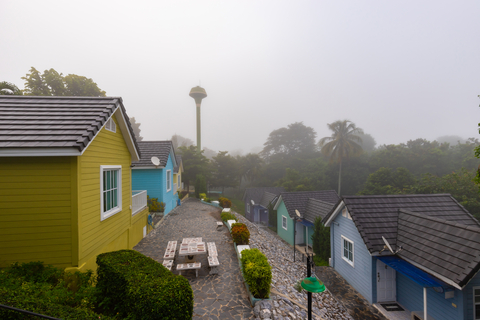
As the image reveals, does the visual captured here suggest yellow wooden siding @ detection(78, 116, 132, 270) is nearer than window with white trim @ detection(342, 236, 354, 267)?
Yes

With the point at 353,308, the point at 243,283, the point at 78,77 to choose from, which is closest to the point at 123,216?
the point at 243,283

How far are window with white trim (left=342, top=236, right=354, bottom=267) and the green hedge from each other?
8.96 meters

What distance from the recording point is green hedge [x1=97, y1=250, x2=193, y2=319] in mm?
3746

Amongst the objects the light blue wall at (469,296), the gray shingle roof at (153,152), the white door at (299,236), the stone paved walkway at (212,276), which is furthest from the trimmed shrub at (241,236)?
the white door at (299,236)

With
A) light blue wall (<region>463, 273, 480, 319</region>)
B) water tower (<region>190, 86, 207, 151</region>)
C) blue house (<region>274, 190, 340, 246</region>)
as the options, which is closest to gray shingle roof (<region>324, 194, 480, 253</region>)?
light blue wall (<region>463, 273, 480, 319</region>)

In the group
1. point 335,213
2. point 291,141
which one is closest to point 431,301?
point 335,213

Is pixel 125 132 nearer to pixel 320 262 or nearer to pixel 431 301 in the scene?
pixel 431 301

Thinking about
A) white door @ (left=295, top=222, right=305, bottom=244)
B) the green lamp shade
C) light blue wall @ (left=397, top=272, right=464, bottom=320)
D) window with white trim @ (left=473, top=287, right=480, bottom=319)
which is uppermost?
the green lamp shade

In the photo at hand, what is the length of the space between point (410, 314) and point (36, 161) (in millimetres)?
13237

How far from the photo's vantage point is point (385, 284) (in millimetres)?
8547

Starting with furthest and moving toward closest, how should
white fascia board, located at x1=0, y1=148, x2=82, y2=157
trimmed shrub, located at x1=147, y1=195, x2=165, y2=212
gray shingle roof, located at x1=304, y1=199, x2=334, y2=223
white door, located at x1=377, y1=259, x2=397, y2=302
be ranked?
gray shingle roof, located at x1=304, y1=199, x2=334, y2=223, trimmed shrub, located at x1=147, y1=195, x2=165, y2=212, white door, located at x1=377, y1=259, x2=397, y2=302, white fascia board, located at x1=0, y1=148, x2=82, y2=157

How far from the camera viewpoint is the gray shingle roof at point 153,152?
15628mm

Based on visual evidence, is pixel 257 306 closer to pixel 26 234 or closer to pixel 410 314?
pixel 26 234

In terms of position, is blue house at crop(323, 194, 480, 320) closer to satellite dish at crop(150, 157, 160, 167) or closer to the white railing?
the white railing
